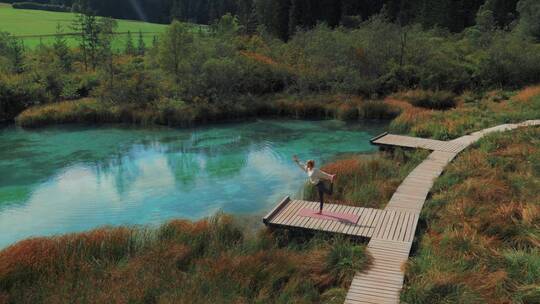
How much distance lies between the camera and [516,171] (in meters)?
13.9

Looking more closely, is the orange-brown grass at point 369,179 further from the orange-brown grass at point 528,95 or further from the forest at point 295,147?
the orange-brown grass at point 528,95

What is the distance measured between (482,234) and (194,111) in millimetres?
20015

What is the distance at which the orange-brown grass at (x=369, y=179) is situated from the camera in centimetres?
1362

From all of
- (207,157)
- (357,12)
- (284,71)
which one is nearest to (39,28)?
(357,12)

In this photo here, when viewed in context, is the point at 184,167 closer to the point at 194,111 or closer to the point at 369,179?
the point at 369,179

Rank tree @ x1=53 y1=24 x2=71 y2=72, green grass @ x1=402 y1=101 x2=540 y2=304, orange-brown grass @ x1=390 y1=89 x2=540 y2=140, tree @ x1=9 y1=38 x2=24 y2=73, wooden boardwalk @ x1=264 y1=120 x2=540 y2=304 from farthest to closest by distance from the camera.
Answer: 1. tree @ x1=53 y1=24 x2=71 y2=72
2. tree @ x1=9 y1=38 x2=24 y2=73
3. orange-brown grass @ x1=390 y1=89 x2=540 y2=140
4. wooden boardwalk @ x1=264 y1=120 x2=540 y2=304
5. green grass @ x1=402 y1=101 x2=540 y2=304

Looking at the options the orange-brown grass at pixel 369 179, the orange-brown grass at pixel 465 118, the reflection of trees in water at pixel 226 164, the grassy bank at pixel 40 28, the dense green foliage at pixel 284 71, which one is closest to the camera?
the orange-brown grass at pixel 369 179

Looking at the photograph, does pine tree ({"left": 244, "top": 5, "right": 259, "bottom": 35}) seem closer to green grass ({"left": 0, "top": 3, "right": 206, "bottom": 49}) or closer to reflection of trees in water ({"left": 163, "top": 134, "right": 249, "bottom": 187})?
green grass ({"left": 0, "top": 3, "right": 206, "bottom": 49})

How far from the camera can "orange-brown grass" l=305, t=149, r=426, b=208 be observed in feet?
44.7

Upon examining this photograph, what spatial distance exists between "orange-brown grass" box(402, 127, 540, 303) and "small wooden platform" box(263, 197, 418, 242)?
480 millimetres

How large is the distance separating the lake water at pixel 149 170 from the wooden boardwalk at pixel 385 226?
9.84 ft

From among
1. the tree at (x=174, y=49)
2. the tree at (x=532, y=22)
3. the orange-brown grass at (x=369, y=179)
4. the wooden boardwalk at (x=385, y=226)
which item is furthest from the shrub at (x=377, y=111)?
the tree at (x=532, y=22)

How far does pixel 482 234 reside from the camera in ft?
33.3

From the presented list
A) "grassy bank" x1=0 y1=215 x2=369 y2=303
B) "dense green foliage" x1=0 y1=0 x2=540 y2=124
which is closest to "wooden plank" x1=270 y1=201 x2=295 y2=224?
"grassy bank" x1=0 y1=215 x2=369 y2=303
